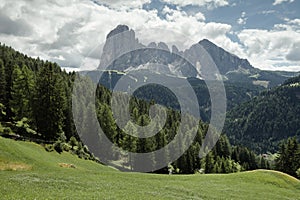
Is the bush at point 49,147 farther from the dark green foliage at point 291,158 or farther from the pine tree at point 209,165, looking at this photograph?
the dark green foliage at point 291,158

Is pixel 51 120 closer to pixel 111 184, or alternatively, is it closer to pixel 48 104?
pixel 48 104

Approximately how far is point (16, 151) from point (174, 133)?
84.7 m

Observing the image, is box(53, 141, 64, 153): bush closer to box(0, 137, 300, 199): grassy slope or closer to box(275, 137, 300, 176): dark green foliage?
box(0, 137, 300, 199): grassy slope

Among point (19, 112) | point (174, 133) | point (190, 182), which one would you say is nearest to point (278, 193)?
point (190, 182)

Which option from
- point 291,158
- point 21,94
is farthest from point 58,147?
point 291,158

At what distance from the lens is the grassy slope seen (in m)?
29.7

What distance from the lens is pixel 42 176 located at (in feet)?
120

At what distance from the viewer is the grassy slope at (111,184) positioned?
2970cm

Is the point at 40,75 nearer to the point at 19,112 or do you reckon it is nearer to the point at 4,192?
the point at 19,112

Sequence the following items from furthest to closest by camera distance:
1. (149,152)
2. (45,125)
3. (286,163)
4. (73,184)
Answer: (286,163) → (149,152) → (45,125) → (73,184)

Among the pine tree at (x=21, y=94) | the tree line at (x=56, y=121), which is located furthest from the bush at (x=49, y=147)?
the pine tree at (x=21, y=94)

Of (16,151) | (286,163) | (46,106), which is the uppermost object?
(46,106)

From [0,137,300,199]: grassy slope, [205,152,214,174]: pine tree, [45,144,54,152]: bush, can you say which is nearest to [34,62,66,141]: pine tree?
[45,144,54,152]: bush

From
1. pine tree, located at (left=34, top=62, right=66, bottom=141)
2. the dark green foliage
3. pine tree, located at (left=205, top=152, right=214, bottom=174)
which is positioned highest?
pine tree, located at (left=34, top=62, right=66, bottom=141)
